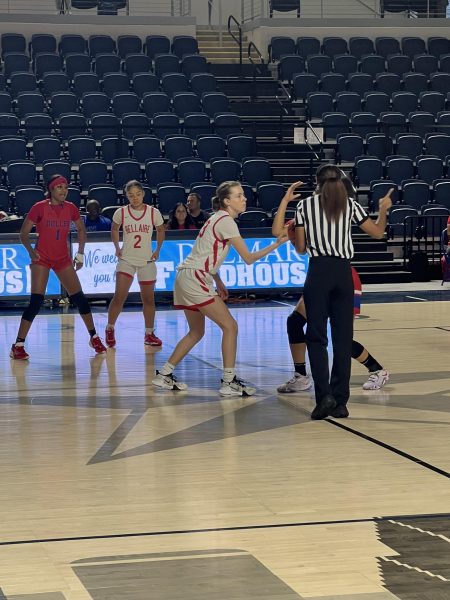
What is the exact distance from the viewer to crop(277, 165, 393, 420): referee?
8820mm

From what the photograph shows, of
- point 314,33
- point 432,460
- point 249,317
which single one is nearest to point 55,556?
point 432,460

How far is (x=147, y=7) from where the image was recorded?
101ft

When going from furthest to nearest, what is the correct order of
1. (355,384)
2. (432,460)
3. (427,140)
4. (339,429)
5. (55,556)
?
1. (427,140)
2. (355,384)
3. (339,429)
4. (432,460)
5. (55,556)

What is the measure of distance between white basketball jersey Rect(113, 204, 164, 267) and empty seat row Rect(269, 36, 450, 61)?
16.7 meters

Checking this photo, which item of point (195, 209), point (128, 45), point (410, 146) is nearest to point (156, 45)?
point (128, 45)

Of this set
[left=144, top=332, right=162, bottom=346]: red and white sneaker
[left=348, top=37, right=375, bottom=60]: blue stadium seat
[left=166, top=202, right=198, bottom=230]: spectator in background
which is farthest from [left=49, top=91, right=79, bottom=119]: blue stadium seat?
[left=144, top=332, right=162, bottom=346]: red and white sneaker

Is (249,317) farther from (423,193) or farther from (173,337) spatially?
(423,193)

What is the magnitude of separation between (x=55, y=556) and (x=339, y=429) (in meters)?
3.50

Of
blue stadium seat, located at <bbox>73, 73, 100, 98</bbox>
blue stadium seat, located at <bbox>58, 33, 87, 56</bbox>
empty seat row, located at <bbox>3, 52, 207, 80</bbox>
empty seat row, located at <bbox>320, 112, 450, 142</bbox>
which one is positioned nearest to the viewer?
blue stadium seat, located at <bbox>73, 73, 100, 98</bbox>

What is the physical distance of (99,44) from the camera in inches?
1090

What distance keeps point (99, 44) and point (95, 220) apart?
9.94 m

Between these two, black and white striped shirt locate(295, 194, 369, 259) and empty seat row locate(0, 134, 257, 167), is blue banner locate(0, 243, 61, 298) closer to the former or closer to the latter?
empty seat row locate(0, 134, 257, 167)

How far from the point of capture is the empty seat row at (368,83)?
2750 cm

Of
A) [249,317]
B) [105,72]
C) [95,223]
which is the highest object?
[105,72]
